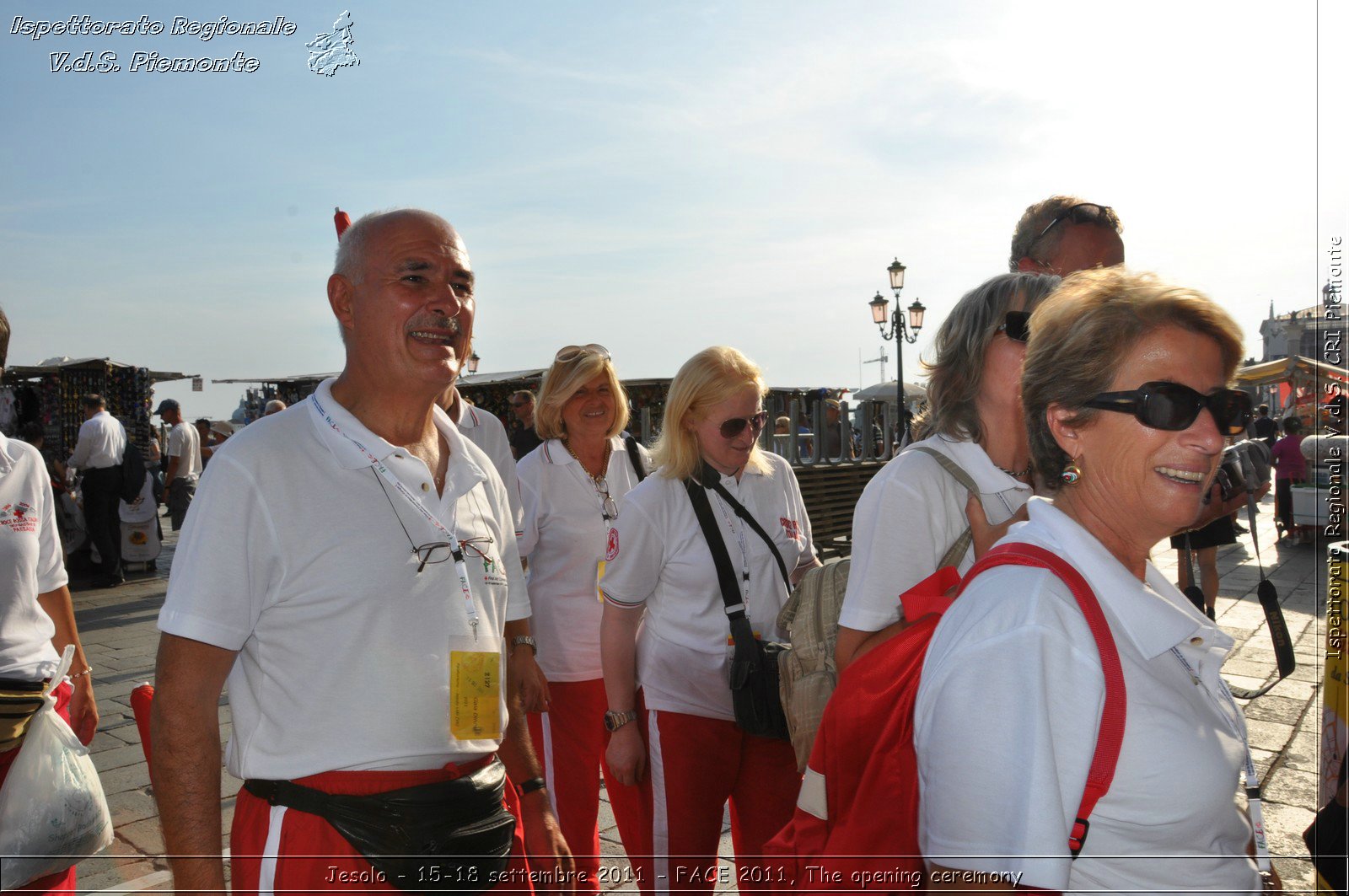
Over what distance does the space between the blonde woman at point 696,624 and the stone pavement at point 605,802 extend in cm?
89

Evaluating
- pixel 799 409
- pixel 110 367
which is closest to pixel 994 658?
pixel 799 409

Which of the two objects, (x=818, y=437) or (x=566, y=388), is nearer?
(x=566, y=388)

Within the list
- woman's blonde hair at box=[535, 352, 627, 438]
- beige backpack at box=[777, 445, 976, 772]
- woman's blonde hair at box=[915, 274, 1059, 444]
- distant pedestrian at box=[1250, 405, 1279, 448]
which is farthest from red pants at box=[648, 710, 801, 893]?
distant pedestrian at box=[1250, 405, 1279, 448]

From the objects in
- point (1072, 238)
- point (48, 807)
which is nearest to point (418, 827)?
point (48, 807)

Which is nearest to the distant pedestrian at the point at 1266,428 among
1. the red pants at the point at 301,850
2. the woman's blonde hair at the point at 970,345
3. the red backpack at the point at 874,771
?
the woman's blonde hair at the point at 970,345

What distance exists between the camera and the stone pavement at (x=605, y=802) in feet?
12.3

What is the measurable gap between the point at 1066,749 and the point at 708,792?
182 cm

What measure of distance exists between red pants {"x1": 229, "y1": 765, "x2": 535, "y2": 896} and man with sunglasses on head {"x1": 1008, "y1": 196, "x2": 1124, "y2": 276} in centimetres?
242

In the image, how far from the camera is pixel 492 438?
3809 millimetres

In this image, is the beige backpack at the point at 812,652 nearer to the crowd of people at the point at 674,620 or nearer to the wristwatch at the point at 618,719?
the crowd of people at the point at 674,620

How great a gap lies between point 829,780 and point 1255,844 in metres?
0.68

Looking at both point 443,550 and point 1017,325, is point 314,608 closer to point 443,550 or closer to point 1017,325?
point 443,550

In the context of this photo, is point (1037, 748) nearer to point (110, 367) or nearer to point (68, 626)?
point (68, 626)

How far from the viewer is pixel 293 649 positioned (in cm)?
178
